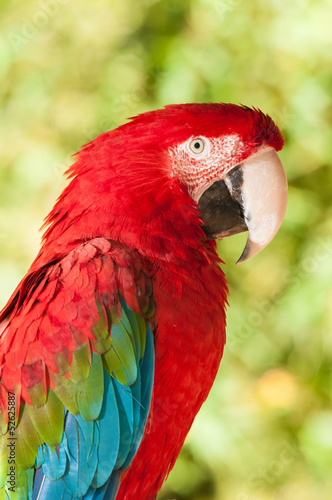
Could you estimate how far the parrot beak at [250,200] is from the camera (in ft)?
3.59

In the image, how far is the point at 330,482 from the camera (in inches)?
72.7

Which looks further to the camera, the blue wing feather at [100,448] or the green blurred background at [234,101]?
the green blurred background at [234,101]

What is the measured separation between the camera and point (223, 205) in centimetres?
111

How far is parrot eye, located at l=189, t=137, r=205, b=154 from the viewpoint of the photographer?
1.07 meters

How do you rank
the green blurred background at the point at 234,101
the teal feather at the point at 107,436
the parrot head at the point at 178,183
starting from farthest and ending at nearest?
the green blurred background at the point at 234,101
the parrot head at the point at 178,183
the teal feather at the point at 107,436

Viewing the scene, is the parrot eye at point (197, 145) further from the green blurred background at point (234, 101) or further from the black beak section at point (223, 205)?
the green blurred background at point (234, 101)

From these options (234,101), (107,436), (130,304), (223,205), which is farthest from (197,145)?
(234,101)

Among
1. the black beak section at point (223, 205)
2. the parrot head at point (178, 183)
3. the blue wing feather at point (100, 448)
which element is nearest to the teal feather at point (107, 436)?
the blue wing feather at point (100, 448)

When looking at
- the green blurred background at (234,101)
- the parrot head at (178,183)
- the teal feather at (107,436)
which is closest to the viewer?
the teal feather at (107,436)

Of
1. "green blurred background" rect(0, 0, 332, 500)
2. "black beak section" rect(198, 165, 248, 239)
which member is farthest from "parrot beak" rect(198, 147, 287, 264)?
"green blurred background" rect(0, 0, 332, 500)

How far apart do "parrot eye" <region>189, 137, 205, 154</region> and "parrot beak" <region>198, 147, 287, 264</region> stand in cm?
7

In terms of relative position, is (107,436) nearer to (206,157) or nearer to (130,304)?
(130,304)

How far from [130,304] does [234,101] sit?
119cm

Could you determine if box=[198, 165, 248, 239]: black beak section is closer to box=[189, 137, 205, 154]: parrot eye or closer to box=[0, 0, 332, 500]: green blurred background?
box=[189, 137, 205, 154]: parrot eye
